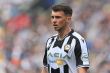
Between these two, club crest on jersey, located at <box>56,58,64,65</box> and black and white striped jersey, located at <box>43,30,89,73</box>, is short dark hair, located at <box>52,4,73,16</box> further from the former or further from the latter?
club crest on jersey, located at <box>56,58,64,65</box>

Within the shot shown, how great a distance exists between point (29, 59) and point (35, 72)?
289 millimetres

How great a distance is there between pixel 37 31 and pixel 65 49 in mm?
4704

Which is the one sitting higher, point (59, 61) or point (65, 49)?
point (65, 49)

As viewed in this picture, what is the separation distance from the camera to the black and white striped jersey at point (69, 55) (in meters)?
4.59

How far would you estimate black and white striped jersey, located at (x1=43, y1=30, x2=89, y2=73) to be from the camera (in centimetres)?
459

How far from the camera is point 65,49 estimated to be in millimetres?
4613

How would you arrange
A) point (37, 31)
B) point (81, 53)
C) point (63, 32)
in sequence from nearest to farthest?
point (81, 53)
point (63, 32)
point (37, 31)

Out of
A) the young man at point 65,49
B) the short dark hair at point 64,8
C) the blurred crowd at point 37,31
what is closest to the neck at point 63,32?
the young man at point 65,49

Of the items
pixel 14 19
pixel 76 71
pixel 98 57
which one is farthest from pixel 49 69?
pixel 14 19

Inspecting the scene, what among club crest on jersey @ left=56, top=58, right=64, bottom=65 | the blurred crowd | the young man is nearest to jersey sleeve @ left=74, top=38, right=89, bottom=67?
the young man

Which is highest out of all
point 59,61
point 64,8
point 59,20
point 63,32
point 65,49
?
point 64,8

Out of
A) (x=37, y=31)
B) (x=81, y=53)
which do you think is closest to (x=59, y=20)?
(x=81, y=53)

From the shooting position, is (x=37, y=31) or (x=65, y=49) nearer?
(x=65, y=49)

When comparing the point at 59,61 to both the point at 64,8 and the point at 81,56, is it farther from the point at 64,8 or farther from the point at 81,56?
the point at 64,8
